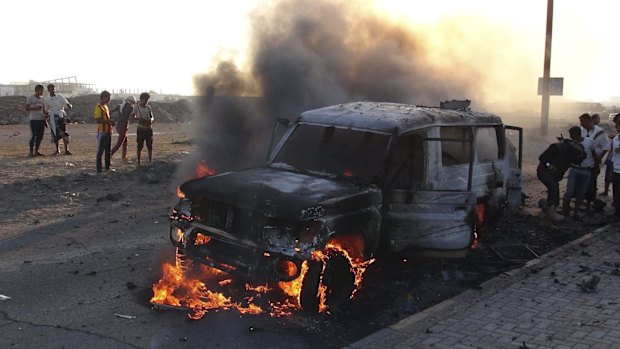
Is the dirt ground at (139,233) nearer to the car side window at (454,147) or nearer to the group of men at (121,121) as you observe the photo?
the group of men at (121,121)

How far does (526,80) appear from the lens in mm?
25906

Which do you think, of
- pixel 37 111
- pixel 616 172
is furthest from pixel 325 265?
pixel 37 111

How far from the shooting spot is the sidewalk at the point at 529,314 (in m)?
4.50

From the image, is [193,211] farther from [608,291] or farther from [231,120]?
[231,120]

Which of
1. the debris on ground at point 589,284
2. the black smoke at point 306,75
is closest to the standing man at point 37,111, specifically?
the black smoke at point 306,75

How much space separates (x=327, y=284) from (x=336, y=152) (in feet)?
5.21

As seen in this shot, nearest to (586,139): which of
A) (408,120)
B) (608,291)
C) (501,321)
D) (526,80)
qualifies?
(608,291)

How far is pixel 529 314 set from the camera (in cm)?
515

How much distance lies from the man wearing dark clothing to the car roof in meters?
3.06

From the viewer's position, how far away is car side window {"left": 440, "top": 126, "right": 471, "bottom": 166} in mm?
6409

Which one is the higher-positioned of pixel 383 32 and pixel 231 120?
pixel 383 32

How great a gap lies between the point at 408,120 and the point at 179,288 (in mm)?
2969

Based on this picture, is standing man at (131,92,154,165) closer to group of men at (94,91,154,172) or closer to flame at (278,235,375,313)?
group of men at (94,91,154,172)

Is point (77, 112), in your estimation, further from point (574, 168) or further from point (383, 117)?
point (383, 117)
